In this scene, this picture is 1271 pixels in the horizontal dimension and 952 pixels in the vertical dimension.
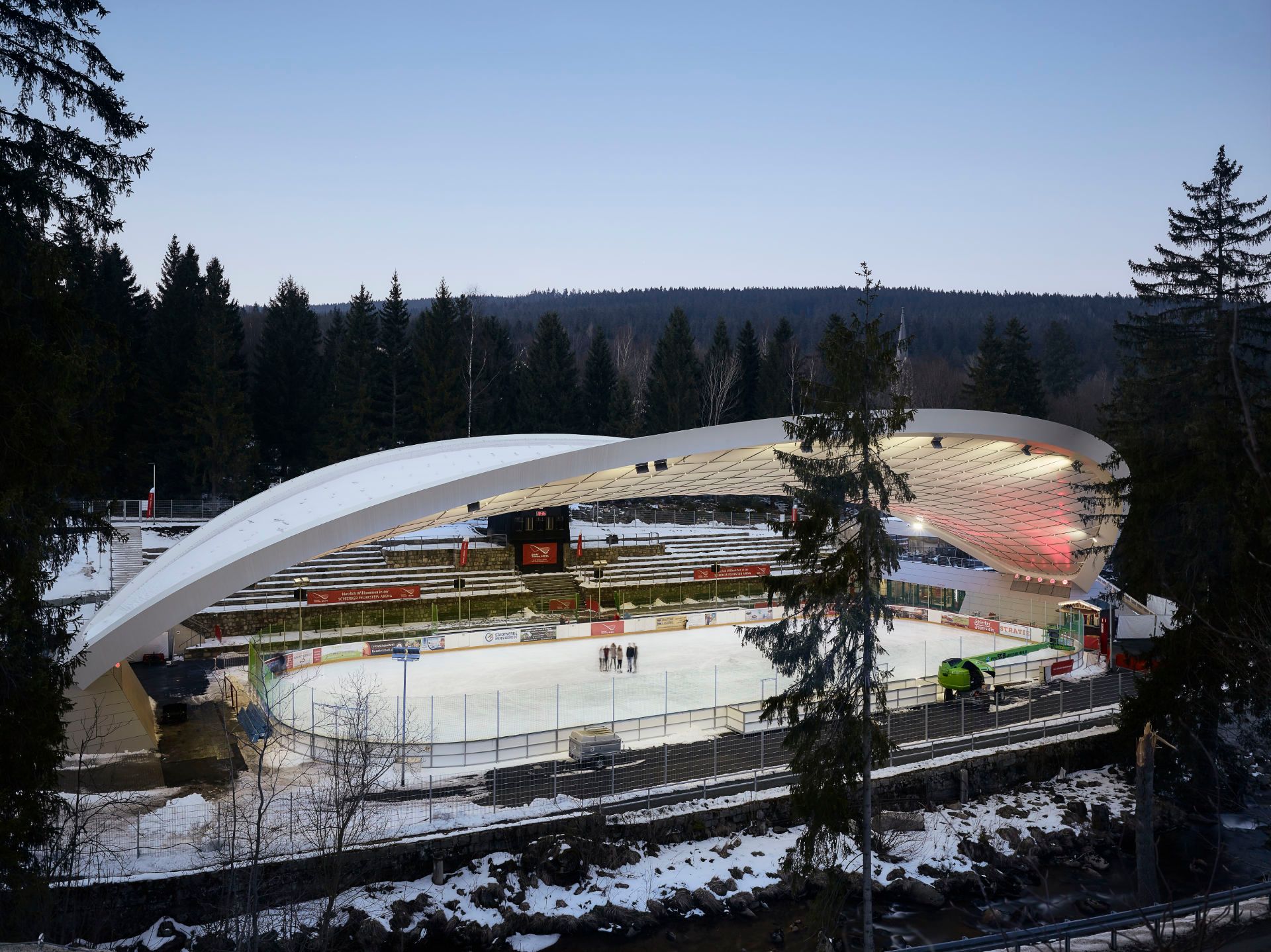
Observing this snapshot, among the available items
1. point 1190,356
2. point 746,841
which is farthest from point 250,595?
point 1190,356

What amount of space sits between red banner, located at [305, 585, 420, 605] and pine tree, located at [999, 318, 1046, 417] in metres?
50.3

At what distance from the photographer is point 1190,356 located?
2430 cm

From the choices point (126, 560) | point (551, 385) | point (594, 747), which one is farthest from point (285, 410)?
point (594, 747)

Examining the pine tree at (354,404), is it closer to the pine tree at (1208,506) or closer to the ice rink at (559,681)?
the ice rink at (559,681)

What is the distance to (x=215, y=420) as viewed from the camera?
56.6 m

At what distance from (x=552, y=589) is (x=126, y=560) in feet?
61.9

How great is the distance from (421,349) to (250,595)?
31.9 meters

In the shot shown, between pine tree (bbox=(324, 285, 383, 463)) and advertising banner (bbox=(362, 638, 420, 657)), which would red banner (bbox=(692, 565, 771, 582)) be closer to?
advertising banner (bbox=(362, 638, 420, 657))

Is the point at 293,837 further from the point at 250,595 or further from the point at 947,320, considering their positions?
the point at 947,320

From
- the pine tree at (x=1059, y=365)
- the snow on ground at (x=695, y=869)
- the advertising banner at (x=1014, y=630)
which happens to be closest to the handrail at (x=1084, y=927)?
the snow on ground at (x=695, y=869)

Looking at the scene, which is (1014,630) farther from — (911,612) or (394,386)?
(394,386)

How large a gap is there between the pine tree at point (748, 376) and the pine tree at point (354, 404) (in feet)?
97.8

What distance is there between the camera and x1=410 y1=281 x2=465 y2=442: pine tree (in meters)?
64.9

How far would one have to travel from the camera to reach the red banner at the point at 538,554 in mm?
44031
